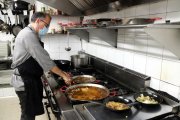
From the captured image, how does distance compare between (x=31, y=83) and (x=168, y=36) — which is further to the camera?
(x=31, y=83)

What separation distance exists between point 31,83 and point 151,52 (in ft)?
3.66

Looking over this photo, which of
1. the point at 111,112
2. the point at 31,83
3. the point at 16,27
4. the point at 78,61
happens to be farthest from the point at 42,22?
the point at 16,27

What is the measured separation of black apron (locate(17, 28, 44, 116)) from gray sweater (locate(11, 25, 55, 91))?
0.05 m

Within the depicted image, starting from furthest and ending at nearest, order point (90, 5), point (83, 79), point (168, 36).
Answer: point (90, 5) → point (83, 79) → point (168, 36)

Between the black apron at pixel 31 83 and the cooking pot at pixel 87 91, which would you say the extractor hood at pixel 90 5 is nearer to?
the cooking pot at pixel 87 91

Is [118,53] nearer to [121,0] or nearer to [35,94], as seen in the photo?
[121,0]

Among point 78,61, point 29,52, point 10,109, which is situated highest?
point 29,52

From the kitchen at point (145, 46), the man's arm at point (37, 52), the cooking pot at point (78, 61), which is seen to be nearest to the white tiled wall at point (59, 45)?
the kitchen at point (145, 46)

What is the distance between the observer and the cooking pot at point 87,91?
141cm

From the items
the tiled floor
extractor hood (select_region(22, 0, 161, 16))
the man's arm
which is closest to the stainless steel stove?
the man's arm

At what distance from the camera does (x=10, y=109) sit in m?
2.83

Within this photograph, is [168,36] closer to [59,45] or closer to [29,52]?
[29,52]

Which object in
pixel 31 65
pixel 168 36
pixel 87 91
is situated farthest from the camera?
pixel 31 65

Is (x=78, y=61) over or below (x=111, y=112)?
over
